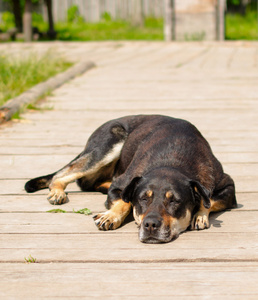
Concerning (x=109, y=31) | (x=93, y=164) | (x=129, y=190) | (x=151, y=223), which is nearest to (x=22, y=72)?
(x=93, y=164)

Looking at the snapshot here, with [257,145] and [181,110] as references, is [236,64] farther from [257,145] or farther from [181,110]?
[257,145]

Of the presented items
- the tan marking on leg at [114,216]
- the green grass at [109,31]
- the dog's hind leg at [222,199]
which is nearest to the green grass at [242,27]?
the green grass at [109,31]

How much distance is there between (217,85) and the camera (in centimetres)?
896

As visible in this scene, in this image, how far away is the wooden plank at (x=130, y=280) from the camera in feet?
8.95

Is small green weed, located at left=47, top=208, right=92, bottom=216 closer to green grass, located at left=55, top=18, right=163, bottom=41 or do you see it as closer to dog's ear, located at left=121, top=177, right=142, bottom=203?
dog's ear, located at left=121, top=177, right=142, bottom=203

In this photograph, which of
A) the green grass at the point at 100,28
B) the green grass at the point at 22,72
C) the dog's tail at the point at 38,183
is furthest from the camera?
the green grass at the point at 100,28

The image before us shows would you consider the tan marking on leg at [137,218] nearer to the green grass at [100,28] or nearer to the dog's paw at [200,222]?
the dog's paw at [200,222]

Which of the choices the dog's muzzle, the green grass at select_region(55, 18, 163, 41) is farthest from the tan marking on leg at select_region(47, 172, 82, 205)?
the green grass at select_region(55, 18, 163, 41)

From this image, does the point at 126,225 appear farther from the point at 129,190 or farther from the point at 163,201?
the point at 163,201

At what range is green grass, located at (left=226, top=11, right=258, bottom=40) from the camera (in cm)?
1697

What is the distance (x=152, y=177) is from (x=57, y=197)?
0.84 meters

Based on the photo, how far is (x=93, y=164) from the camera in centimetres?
463

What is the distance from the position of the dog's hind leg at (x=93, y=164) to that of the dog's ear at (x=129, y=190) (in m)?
0.74

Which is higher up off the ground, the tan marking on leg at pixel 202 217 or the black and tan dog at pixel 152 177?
the black and tan dog at pixel 152 177
